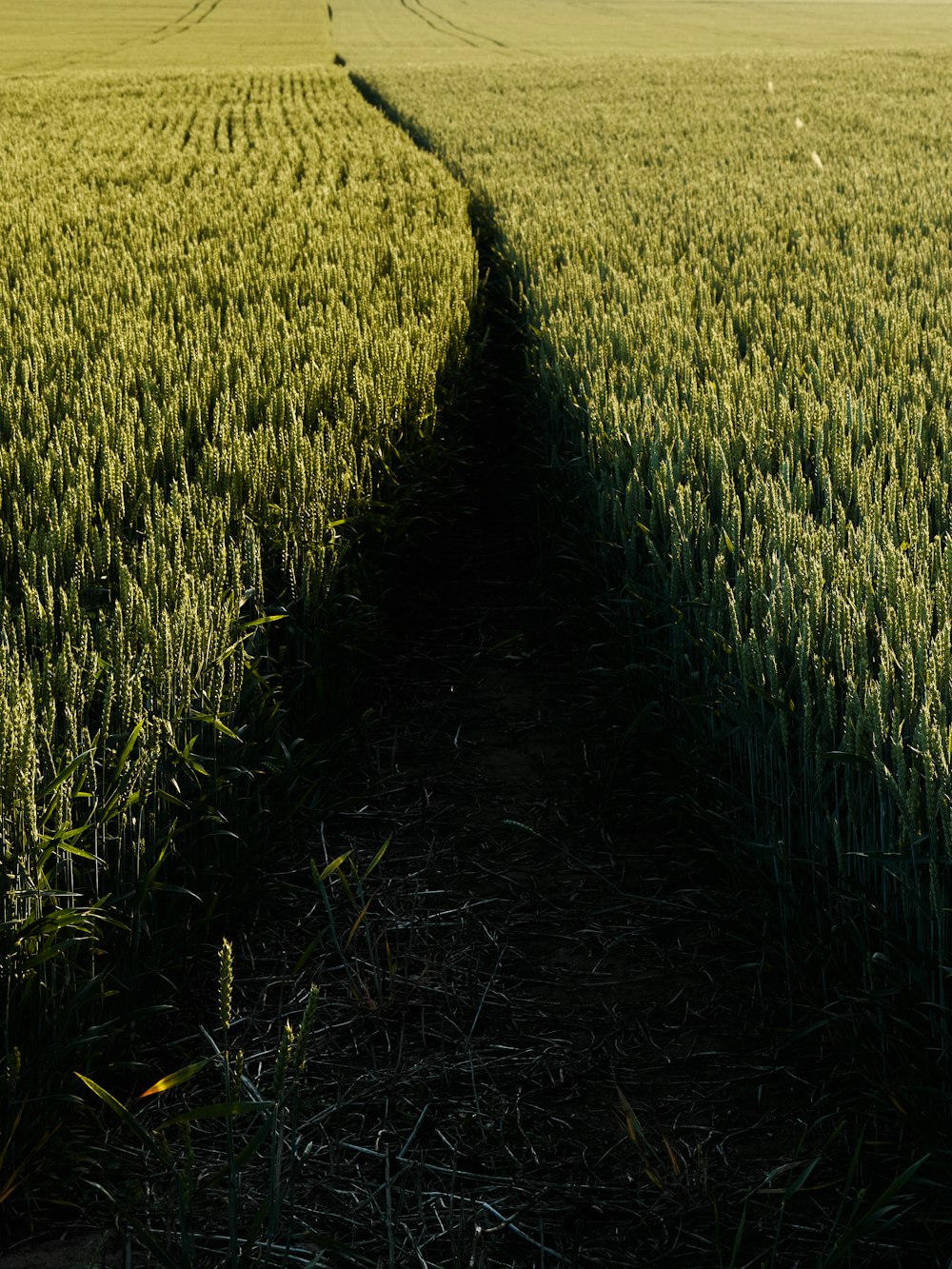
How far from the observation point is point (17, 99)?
18.0 metres

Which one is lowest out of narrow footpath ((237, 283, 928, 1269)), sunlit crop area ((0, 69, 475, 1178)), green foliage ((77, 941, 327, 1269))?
narrow footpath ((237, 283, 928, 1269))

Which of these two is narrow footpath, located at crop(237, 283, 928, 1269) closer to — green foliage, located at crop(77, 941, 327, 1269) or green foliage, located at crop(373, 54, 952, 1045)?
green foliage, located at crop(77, 941, 327, 1269)

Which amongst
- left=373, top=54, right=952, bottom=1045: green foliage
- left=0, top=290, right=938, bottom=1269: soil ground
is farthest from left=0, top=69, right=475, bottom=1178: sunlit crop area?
left=373, top=54, right=952, bottom=1045: green foliage

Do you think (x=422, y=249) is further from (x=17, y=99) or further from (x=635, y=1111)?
(x=17, y=99)

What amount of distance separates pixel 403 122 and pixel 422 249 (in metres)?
10.4

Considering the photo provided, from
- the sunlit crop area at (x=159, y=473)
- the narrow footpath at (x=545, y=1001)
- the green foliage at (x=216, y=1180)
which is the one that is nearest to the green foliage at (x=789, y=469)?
the narrow footpath at (x=545, y=1001)

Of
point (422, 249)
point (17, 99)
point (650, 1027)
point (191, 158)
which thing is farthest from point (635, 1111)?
point (17, 99)

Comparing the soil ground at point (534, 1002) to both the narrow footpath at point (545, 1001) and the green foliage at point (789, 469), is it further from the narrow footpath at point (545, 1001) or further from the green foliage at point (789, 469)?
the green foliage at point (789, 469)

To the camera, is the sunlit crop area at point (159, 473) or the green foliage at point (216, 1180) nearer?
the green foliage at point (216, 1180)

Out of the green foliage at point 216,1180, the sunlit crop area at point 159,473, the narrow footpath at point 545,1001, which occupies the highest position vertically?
the sunlit crop area at point 159,473

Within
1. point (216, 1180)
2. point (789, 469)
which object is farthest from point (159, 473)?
point (216, 1180)

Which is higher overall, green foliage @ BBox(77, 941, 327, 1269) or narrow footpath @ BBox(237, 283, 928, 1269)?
green foliage @ BBox(77, 941, 327, 1269)

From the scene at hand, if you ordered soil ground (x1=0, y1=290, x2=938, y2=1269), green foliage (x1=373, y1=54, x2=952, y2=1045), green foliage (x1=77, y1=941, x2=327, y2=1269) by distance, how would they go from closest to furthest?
green foliage (x1=77, y1=941, x2=327, y2=1269)
soil ground (x1=0, y1=290, x2=938, y2=1269)
green foliage (x1=373, y1=54, x2=952, y2=1045)

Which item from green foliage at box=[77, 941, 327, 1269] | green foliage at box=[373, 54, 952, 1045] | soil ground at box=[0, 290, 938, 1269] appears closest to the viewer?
green foliage at box=[77, 941, 327, 1269]
